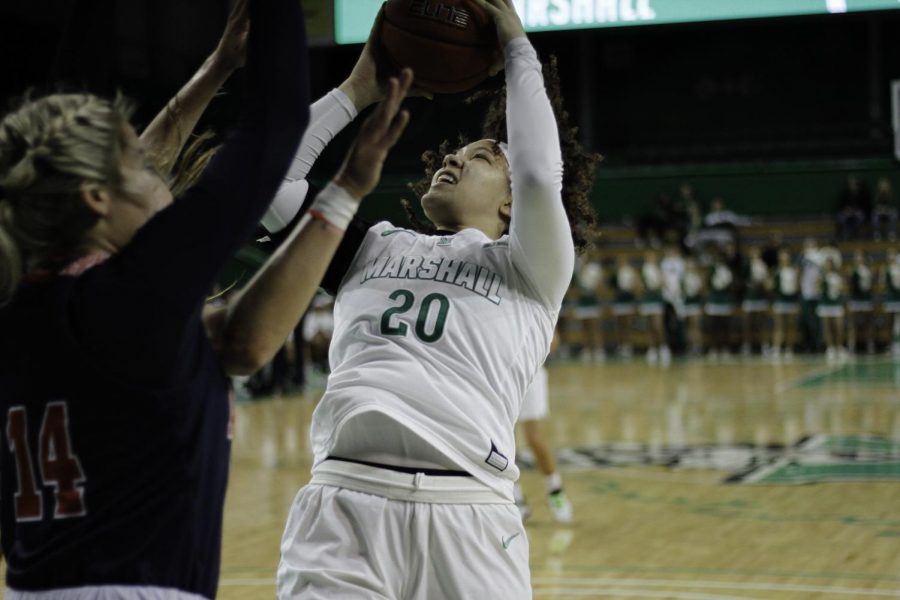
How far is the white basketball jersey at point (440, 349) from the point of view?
263 cm

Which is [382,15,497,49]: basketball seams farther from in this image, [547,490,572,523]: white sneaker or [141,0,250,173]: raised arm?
[547,490,572,523]: white sneaker

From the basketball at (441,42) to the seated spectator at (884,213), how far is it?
19.3 m

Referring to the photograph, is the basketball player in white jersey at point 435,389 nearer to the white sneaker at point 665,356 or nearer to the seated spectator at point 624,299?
the white sneaker at point 665,356

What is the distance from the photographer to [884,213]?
68.2 ft

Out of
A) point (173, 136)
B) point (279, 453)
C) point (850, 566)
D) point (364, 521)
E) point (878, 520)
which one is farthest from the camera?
point (279, 453)

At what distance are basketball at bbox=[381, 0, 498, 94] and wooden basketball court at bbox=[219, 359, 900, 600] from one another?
11.1 feet

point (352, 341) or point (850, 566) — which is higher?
point (352, 341)

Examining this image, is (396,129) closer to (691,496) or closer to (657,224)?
(691,496)

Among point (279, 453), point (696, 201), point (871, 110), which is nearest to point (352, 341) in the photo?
point (279, 453)

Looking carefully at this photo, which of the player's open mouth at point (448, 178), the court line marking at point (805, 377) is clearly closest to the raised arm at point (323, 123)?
the player's open mouth at point (448, 178)

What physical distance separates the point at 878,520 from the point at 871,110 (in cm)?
1863

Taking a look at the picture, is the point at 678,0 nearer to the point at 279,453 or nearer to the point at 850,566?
the point at 850,566

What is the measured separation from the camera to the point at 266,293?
1739mm

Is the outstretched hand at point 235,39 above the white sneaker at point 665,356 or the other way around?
above
